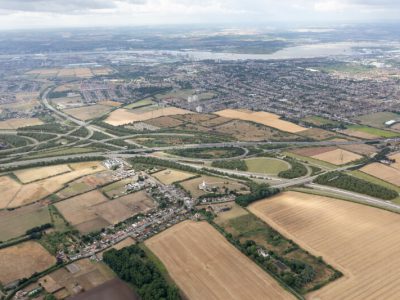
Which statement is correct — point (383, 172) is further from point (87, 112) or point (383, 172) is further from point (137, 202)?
point (87, 112)

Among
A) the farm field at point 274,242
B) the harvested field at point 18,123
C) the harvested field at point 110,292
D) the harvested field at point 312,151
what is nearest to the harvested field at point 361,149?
the harvested field at point 312,151

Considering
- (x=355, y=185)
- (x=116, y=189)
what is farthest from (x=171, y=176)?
(x=355, y=185)

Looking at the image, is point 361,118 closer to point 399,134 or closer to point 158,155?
point 399,134

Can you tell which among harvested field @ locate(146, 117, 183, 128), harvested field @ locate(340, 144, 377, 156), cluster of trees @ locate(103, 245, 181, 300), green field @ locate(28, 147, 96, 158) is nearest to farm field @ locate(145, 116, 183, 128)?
harvested field @ locate(146, 117, 183, 128)

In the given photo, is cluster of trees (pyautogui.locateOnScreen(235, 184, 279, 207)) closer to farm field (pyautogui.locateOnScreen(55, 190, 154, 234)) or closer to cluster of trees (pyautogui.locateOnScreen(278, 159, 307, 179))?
cluster of trees (pyautogui.locateOnScreen(278, 159, 307, 179))

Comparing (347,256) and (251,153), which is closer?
(347,256)

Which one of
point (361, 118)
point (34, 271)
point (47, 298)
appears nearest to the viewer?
point (47, 298)

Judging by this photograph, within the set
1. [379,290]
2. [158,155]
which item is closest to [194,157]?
[158,155]
